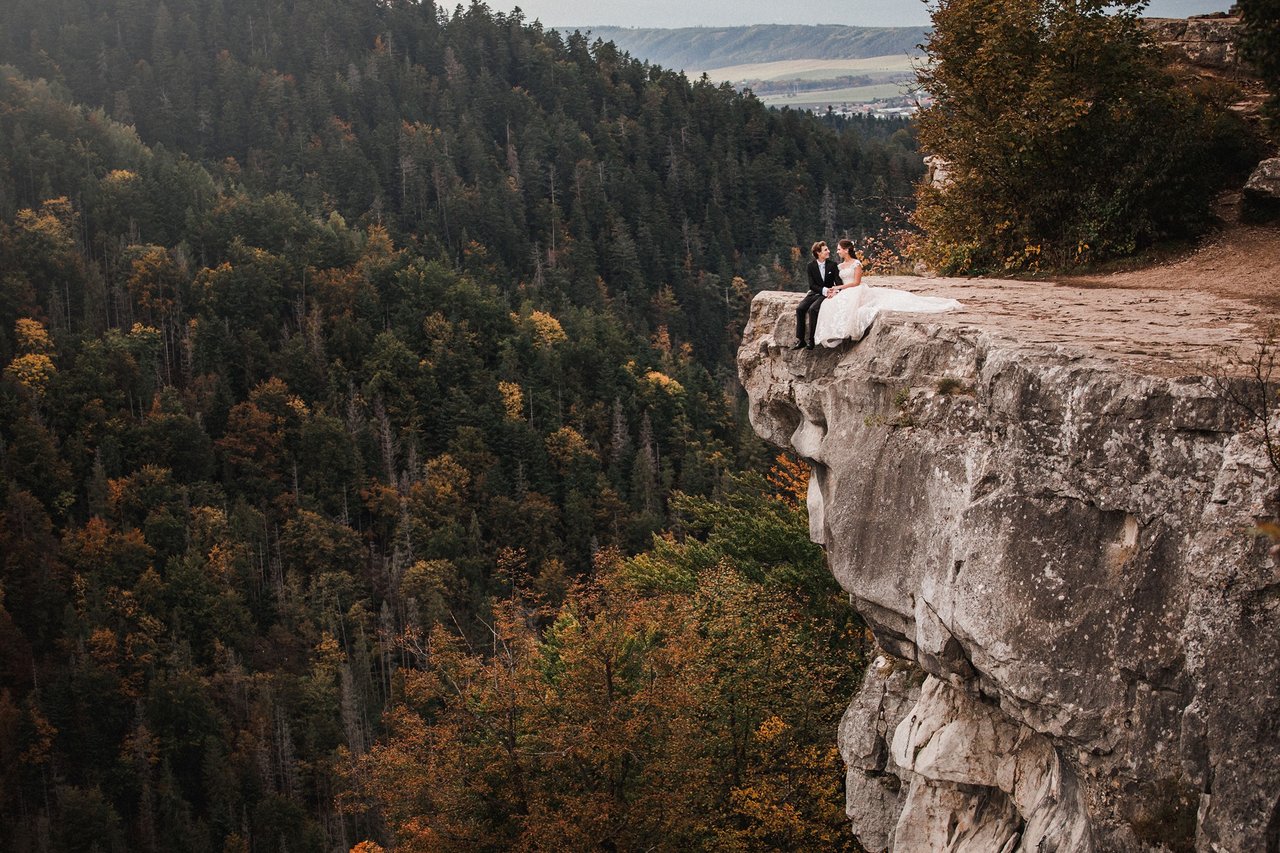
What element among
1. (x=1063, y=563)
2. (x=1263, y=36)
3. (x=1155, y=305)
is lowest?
(x=1063, y=563)

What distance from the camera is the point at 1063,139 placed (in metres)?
20.9

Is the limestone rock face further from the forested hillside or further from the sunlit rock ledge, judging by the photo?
the forested hillside

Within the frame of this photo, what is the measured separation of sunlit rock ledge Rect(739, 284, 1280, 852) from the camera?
34.3ft

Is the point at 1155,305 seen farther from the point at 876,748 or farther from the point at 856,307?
the point at 876,748

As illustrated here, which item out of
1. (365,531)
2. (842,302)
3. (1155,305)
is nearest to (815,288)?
(842,302)

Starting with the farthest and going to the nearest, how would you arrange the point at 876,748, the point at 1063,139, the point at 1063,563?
1. the point at 1063,139
2. the point at 876,748
3. the point at 1063,563

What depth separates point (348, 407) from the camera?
4828 inches

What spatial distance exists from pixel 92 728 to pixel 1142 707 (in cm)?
8969

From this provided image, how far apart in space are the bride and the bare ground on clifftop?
834mm

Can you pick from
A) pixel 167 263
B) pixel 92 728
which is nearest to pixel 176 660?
pixel 92 728

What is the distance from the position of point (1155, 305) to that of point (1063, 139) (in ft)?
21.8

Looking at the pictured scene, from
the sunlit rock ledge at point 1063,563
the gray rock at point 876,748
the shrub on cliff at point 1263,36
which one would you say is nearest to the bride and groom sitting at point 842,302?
the sunlit rock ledge at point 1063,563

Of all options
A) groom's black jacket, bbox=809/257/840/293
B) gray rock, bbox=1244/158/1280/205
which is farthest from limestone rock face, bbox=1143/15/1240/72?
groom's black jacket, bbox=809/257/840/293

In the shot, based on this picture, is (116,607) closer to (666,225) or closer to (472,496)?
(472,496)
